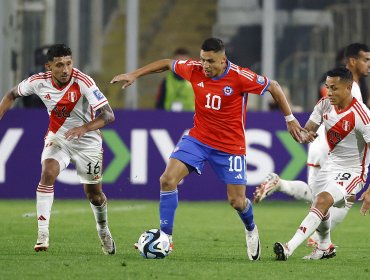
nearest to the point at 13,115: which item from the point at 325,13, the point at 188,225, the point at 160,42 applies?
the point at 160,42

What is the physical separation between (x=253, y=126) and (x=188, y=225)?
356cm

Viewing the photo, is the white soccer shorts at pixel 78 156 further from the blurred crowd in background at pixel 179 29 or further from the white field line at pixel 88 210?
the blurred crowd in background at pixel 179 29

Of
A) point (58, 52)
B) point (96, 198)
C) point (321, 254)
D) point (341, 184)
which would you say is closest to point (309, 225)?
point (341, 184)

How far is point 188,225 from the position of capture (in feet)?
44.7

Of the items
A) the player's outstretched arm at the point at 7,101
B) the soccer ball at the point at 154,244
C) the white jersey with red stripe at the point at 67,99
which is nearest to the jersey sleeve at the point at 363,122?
the soccer ball at the point at 154,244

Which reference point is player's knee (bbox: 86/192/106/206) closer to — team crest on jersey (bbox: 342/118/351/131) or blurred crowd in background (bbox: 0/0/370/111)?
team crest on jersey (bbox: 342/118/351/131)

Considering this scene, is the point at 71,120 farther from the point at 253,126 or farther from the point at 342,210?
the point at 253,126

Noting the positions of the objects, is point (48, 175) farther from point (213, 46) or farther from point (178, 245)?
point (213, 46)

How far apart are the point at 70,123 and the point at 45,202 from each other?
828mm

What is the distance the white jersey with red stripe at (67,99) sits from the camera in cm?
1077

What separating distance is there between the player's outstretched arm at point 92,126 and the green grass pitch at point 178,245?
3.36 ft

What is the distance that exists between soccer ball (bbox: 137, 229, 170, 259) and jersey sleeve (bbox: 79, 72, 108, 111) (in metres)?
1.42

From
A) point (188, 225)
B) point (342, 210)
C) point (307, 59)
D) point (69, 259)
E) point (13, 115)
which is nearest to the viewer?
point (69, 259)

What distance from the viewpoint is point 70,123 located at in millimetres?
10852
